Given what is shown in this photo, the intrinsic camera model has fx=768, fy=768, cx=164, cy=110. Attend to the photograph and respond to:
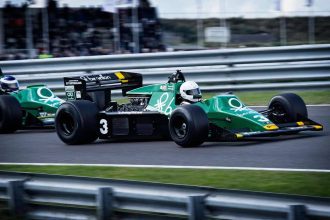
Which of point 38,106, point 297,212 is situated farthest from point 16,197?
point 38,106

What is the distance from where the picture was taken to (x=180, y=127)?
35.0 feet

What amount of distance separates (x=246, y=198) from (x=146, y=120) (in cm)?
588

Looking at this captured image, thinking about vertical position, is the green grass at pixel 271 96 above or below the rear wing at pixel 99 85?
below

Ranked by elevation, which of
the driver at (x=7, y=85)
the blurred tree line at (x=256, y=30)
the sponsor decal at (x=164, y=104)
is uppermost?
the blurred tree line at (x=256, y=30)

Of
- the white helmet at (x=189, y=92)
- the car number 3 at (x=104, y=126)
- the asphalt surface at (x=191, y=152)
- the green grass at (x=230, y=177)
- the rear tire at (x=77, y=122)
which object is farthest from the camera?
the car number 3 at (x=104, y=126)

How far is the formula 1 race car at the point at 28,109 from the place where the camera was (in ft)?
43.8

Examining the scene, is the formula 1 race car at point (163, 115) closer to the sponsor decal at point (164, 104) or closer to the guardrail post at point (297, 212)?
the sponsor decal at point (164, 104)

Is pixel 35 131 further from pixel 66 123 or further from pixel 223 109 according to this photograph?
pixel 223 109

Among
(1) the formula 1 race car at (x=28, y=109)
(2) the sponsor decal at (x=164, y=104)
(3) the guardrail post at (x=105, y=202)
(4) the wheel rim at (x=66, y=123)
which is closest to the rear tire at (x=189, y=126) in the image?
(2) the sponsor decal at (x=164, y=104)

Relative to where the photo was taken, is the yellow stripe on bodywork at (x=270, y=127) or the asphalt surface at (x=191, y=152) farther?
the yellow stripe on bodywork at (x=270, y=127)

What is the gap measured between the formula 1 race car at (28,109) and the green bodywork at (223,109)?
2856mm

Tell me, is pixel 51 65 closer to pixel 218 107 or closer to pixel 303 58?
pixel 303 58

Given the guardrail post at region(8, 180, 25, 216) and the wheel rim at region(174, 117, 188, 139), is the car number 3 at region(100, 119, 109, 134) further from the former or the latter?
the guardrail post at region(8, 180, 25, 216)

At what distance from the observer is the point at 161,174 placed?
8680mm
